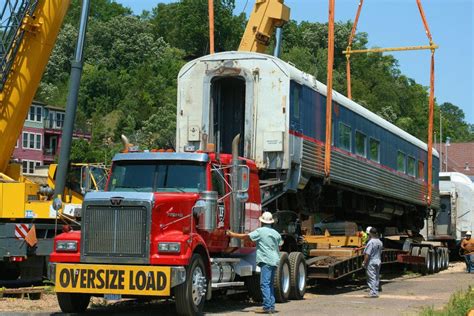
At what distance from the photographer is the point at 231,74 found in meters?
17.7

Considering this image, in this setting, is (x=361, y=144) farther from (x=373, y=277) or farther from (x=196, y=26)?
(x=196, y=26)

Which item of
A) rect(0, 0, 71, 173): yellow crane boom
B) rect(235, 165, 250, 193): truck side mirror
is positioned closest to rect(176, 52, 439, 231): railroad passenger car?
rect(235, 165, 250, 193): truck side mirror

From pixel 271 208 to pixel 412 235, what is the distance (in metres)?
13.4

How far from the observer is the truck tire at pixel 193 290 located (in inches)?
492

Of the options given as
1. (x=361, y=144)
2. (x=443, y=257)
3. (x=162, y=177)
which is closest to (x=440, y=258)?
(x=443, y=257)

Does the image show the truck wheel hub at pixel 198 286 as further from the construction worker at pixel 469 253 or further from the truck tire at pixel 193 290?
the construction worker at pixel 469 253

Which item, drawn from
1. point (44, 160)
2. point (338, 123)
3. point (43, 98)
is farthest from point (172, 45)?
point (338, 123)

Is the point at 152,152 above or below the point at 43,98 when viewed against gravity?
below

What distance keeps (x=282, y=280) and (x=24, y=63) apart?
25.4 feet

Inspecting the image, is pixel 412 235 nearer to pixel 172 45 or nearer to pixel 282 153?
pixel 282 153

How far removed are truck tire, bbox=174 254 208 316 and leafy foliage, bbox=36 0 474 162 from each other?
6179 centimetres

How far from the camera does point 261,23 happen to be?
24.0m

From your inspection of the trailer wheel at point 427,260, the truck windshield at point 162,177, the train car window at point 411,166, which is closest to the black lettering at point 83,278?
the truck windshield at point 162,177

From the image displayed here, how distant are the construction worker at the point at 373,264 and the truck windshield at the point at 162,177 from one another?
5741 millimetres
